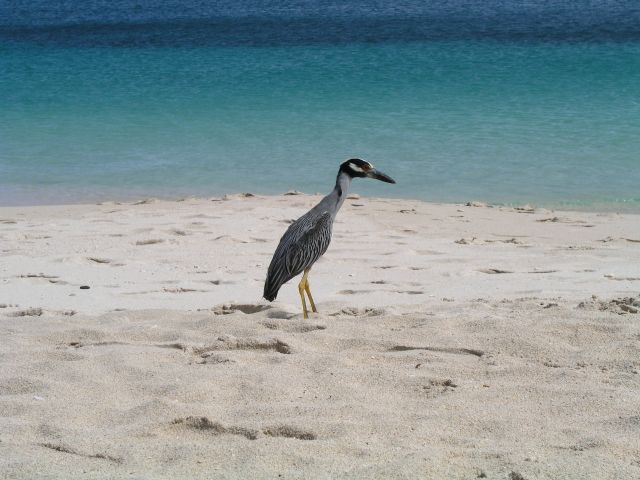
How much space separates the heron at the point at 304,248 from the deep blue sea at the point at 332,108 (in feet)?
19.2

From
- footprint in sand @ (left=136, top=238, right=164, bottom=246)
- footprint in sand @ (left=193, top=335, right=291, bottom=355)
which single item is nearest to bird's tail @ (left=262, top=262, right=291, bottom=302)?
footprint in sand @ (left=193, top=335, right=291, bottom=355)

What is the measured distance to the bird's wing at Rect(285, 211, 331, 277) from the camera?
234 inches

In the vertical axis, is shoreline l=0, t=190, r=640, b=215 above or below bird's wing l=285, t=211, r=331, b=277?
below

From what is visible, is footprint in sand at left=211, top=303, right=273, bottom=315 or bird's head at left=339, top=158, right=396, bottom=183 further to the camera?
bird's head at left=339, top=158, right=396, bottom=183

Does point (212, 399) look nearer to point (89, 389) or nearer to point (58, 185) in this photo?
point (89, 389)

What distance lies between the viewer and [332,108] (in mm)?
18359

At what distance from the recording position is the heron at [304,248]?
592cm

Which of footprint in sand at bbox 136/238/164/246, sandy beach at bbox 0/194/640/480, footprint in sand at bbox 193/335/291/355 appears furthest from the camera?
footprint in sand at bbox 136/238/164/246

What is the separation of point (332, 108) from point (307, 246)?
12.7 metres

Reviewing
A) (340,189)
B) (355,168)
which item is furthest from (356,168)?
(340,189)

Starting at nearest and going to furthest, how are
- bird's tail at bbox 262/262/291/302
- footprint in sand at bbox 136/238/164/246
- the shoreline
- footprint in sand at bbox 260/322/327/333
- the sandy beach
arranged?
the sandy beach
footprint in sand at bbox 260/322/327/333
bird's tail at bbox 262/262/291/302
footprint in sand at bbox 136/238/164/246
the shoreline

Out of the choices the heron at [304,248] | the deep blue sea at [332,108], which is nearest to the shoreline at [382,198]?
the deep blue sea at [332,108]

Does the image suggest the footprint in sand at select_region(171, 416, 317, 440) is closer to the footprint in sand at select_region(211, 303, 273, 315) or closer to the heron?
the heron

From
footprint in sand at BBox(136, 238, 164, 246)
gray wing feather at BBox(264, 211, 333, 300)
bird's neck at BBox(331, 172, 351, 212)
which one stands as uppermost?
bird's neck at BBox(331, 172, 351, 212)
